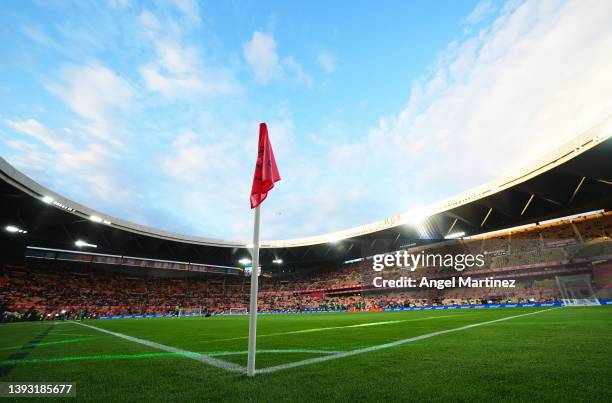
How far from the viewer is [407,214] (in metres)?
32.9

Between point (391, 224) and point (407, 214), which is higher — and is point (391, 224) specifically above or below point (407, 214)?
below

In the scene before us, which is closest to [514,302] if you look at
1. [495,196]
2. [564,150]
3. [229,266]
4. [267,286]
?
[495,196]

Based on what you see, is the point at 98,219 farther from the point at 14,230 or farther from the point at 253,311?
the point at 253,311

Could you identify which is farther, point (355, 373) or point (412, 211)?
point (412, 211)

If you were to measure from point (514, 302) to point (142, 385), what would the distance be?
31979 millimetres

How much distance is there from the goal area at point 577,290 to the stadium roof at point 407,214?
6.66 m

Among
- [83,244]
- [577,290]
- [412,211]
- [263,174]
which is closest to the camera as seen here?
[263,174]

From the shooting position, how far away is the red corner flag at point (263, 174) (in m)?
3.68

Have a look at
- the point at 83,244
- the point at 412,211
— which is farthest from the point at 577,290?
the point at 83,244

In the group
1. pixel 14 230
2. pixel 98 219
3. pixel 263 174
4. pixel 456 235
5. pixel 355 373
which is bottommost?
pixel 355 373

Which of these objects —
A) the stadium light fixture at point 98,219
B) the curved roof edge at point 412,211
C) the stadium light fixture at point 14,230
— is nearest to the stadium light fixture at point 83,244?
the stadium light fixture at point 14,230

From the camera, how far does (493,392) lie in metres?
2.32

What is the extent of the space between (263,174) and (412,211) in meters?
31.3

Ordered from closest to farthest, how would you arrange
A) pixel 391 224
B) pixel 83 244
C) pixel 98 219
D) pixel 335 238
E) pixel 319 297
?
pixel 98 219, pixel 391 224, pixel 83 244, pixel 335 238, pixel 319 297
